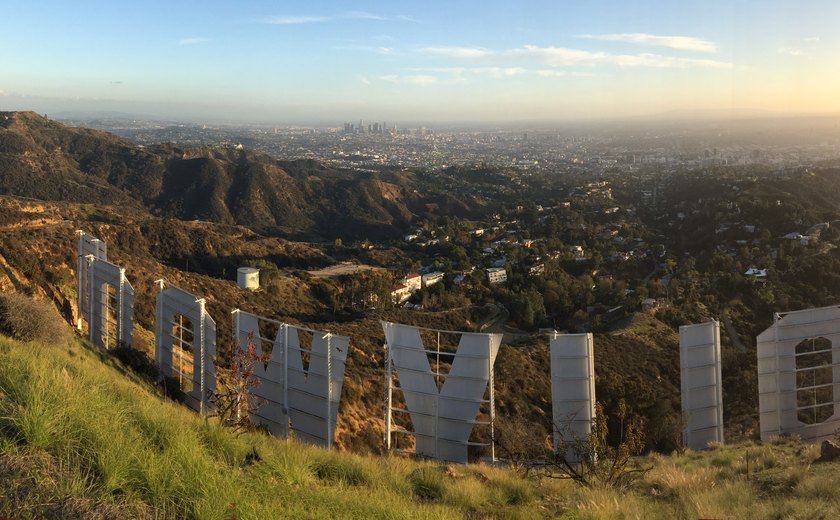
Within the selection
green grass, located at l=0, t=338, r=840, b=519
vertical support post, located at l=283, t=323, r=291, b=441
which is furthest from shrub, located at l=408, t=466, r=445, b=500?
vertical support post, located at l=283, t=323, r=291, b=441

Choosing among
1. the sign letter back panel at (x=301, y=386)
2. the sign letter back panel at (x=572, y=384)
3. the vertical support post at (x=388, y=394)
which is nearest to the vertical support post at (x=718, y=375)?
the sign letter back panel at (x=572, y=384)

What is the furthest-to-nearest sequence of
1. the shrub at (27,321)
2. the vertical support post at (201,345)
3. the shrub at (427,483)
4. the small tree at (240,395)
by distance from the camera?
the vertical support post at (201,345)
the shrub at (27,321)
the small tree at (240,395)
the shrub at (427,483)

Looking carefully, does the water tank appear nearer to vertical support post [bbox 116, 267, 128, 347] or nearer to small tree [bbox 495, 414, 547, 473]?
vertical support post [bbox 116, 267, 128, 347]

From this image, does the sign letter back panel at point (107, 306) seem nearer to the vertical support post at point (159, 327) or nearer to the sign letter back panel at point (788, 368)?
the vertical support post at point (159, 327)

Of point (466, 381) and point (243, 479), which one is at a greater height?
point (243, 479)

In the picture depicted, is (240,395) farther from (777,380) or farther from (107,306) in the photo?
(777,380)

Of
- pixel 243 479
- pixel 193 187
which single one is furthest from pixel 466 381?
pixel 193 187
